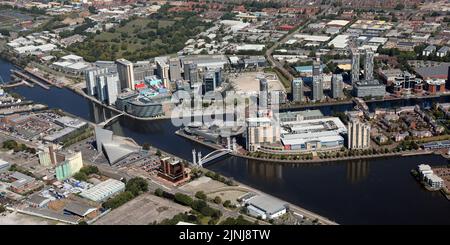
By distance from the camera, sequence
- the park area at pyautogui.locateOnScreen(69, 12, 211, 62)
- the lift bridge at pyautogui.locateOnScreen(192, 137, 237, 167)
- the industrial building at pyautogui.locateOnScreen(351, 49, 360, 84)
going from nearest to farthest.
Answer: the lift bridge at pyautogui.locateOnScreen(192, 137, 237, 167) < the industrial building at pyautogui.locateOnScreen(351, 49, 360, 84) < the park area at pyautogui.locateOnScreen(69, 12, 211, 62)

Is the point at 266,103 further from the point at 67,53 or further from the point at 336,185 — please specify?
the point at 67,53

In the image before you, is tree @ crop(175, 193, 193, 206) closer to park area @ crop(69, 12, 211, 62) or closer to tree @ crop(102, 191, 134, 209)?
tree @ crop(102, 191, 134, 209)

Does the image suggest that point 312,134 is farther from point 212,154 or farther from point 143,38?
point 143,38

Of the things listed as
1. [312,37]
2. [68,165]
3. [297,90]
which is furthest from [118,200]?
[312,37]

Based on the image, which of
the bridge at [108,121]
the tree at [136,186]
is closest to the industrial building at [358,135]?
the tree at [136,186]

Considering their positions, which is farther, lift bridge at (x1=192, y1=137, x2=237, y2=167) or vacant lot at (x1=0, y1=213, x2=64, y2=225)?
lift bridge at (x1=192, y1=137, x2=237, y2=167)

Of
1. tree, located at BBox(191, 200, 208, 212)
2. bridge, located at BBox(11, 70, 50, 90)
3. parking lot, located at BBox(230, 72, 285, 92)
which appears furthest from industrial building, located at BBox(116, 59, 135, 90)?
tree, located at BBox(191, 200, 208, 212)

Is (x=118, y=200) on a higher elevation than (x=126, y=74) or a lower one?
lower
